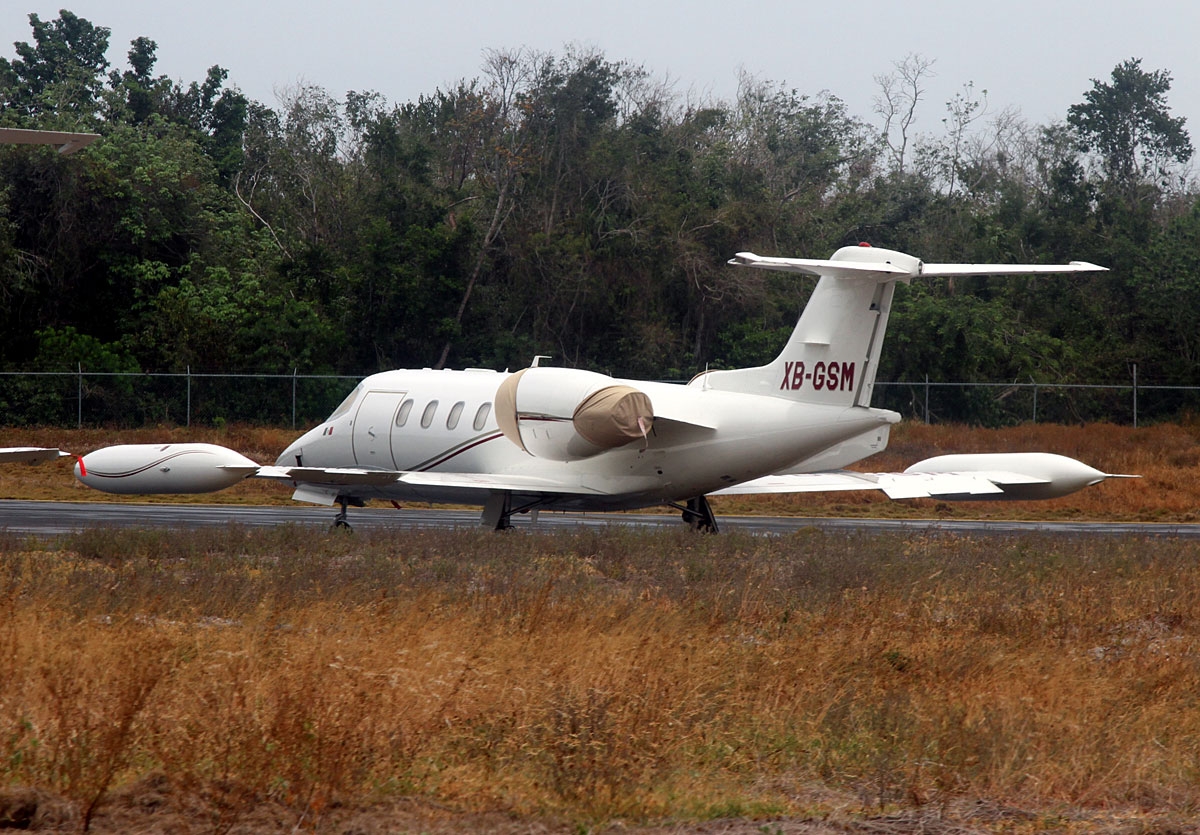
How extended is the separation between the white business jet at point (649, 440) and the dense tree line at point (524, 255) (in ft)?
69.8

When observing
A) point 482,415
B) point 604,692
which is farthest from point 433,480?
point 604,692

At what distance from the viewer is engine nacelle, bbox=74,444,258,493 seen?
20.0 m

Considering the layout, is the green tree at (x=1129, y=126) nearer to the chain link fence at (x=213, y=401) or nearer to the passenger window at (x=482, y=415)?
the chain link fence at (x=213, y=401)

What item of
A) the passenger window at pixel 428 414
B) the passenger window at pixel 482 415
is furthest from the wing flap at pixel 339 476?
the passenger window at pixel 428 414

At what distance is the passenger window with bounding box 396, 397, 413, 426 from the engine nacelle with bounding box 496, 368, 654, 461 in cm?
243

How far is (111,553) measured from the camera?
53.3 feet

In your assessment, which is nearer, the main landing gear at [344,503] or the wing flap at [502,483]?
the wing flap at [502,483]

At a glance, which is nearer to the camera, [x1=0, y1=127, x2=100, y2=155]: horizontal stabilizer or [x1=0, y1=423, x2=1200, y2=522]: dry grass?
[x1=0, y1=127, x2=100, y2=155]: horizontal stabilizer

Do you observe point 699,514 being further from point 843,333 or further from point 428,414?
point 428,414

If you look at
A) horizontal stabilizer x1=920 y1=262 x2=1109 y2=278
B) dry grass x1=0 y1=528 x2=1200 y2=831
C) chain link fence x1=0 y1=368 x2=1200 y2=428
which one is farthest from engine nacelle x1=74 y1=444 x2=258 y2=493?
chain link fence x1=0 y1=368 x2=1200 y2=428

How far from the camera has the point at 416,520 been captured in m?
26.1

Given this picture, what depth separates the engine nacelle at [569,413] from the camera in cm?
1762

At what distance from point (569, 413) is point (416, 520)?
28.5ft

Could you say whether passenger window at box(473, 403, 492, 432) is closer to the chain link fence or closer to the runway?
the runway
